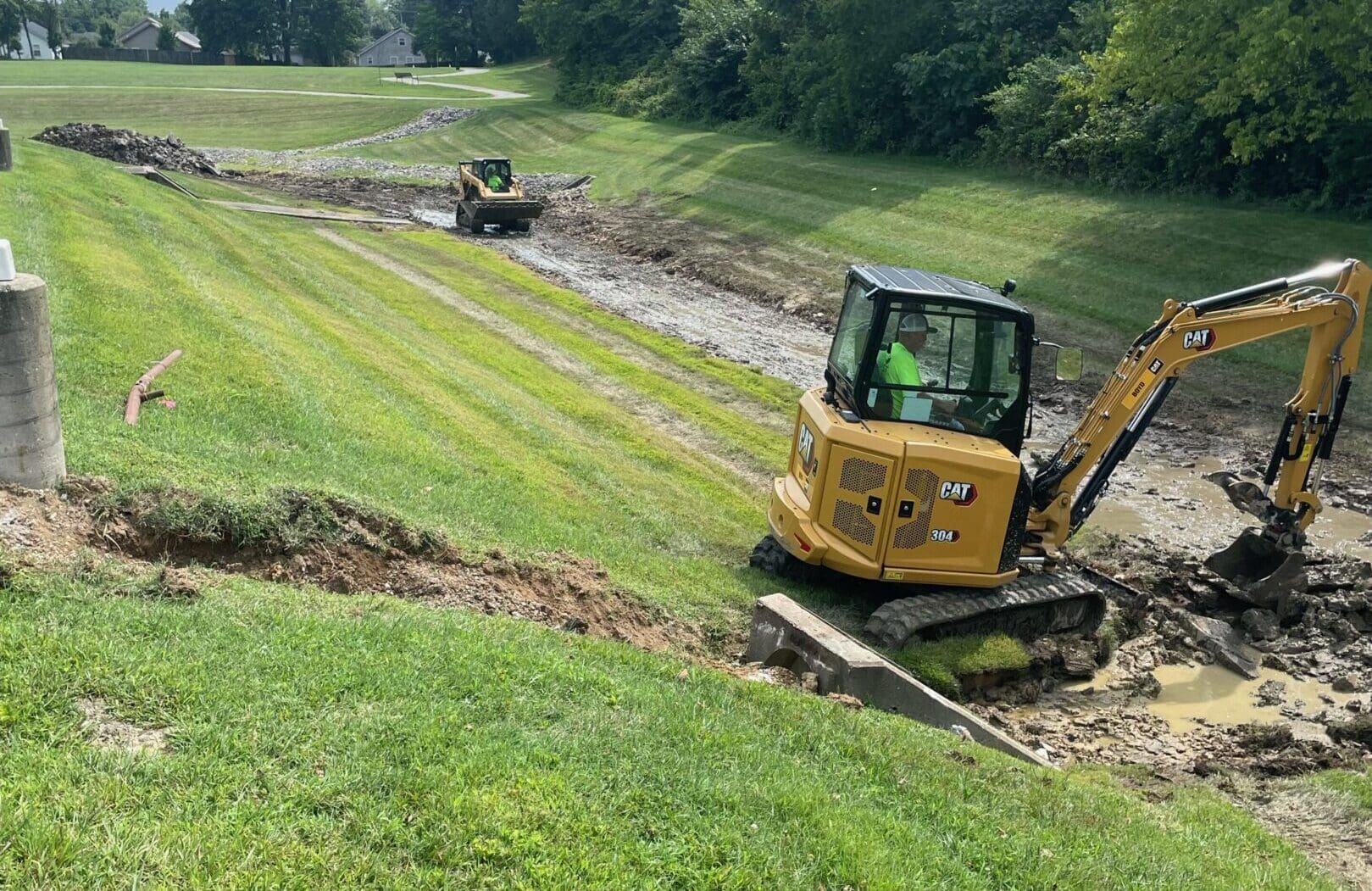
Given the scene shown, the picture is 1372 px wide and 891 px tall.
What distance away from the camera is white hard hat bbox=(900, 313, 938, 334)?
33.9 ft

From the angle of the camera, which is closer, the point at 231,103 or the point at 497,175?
the point at 497,175

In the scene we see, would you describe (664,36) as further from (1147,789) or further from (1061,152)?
(1147,789)

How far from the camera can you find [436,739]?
18.2 ft

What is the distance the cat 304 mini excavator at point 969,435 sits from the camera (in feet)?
33.4

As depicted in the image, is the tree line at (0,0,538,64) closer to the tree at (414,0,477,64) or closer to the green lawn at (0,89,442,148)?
the tree at (414,0,477,64)

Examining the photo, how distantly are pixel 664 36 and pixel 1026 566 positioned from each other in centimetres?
5701

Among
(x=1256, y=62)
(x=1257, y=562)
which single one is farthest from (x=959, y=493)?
(x=1256, y=62)

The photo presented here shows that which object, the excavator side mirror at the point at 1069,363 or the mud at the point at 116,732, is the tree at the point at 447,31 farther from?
the mud at the point at 116,732

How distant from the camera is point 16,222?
1622cm

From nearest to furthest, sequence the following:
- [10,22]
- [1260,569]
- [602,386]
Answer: [1260,569], [602,386], [10,22]

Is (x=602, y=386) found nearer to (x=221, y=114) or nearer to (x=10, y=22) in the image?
(x=221, y=114)

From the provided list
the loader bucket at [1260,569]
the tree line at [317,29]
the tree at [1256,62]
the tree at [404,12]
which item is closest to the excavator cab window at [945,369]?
the loader bucket at [1260,569]

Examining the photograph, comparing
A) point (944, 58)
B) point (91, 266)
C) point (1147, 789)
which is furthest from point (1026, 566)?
point (944, 58)

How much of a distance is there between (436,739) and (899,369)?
6.20 metres
